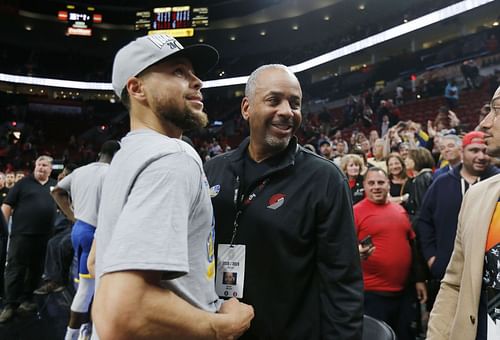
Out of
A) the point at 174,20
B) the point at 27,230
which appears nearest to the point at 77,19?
the point at 174,20

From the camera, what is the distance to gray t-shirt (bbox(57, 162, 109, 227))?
332cm

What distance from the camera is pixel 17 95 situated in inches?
852

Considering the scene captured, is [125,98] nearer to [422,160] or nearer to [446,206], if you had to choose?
[446,206]

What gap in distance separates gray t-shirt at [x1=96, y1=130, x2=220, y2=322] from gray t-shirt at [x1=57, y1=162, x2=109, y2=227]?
2310mm

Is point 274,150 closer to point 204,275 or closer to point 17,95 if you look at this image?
point 204,275

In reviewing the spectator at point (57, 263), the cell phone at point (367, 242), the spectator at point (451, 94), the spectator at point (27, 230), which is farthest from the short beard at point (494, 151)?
the spectator at point (451, 94)

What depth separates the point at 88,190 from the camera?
11.0 feet

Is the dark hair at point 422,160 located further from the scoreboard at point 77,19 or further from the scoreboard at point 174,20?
the scoreboard at point 77,19

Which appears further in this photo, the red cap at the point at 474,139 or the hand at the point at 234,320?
the red cap at the point at 474,139

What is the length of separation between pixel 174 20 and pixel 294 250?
17768 millimetres

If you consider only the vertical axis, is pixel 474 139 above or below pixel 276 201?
above

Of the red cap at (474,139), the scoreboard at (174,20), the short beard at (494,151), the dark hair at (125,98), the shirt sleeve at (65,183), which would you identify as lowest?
the shirt sleeve at (65,183)

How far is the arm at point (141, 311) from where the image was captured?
0.91 meters

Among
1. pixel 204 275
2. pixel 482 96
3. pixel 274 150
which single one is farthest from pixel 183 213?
pixel 482 96
